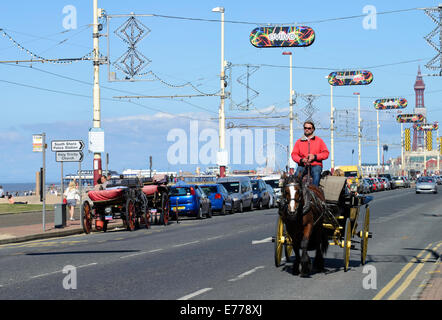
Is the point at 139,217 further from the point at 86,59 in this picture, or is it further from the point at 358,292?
the point at 358,292

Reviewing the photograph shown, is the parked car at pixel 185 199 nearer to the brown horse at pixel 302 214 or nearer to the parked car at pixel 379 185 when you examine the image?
the brown horse at pixel 302 214

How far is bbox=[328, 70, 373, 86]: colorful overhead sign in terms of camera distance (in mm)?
101125

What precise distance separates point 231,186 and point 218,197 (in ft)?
15.3

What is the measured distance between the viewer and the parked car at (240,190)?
43.4 metres

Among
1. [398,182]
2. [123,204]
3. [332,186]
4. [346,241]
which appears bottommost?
[398,182]

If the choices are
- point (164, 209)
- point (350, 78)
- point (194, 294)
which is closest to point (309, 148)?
point (194, 294)

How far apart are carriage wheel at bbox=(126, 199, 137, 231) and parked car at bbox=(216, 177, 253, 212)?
15.2 m

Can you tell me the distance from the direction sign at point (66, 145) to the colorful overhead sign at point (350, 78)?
7465cm

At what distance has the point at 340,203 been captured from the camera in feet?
46.2

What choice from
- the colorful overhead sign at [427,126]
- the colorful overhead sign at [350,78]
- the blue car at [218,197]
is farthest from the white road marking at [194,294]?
the colorful overhead sign at [427,126]

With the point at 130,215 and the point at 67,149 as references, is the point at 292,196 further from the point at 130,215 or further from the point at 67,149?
the point at 67,149

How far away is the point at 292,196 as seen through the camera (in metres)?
12.4
